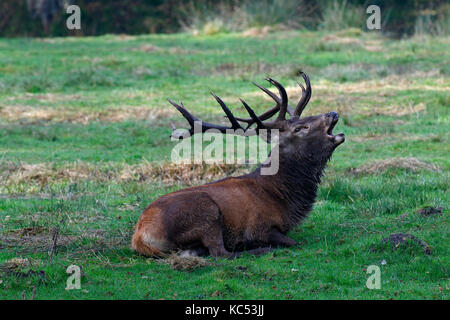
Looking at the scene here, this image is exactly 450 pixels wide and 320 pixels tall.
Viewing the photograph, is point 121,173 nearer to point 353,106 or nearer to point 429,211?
point 429,211

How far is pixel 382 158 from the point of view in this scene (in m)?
12.3

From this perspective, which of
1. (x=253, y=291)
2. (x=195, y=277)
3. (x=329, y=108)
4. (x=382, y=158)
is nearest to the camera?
(x=253, y=291)

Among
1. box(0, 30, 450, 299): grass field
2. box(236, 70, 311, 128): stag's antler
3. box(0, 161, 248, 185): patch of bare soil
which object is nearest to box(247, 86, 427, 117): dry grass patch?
box(0, 30, 450, 299): grass field

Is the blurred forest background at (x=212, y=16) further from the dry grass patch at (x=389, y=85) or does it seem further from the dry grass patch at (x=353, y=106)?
the dry grass patch at (x=353, y=106)

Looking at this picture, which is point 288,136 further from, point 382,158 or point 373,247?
point 382,158

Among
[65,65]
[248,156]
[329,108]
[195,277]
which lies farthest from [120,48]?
[195,277]

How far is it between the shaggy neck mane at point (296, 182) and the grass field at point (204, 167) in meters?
0.33

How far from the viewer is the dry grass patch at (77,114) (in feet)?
51.2

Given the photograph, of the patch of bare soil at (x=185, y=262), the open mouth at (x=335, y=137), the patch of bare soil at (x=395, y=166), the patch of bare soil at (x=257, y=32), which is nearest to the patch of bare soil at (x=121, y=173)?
the patch of bare soil at (x=395, y=166)

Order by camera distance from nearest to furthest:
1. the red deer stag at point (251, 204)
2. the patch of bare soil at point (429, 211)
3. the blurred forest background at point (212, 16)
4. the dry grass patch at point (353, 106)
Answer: the red deer stag at point (251, 204) < the patch of bare soil at point (429, 211) < the dry grass patch at point (353, 106) < the blurred forest background at point (212, 16)

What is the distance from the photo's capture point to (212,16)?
93.3ft

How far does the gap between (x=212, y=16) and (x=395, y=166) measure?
59.4 ft

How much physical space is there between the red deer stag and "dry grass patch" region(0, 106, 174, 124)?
725 cm
